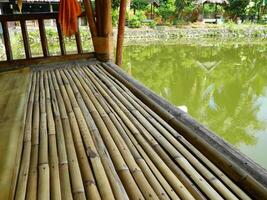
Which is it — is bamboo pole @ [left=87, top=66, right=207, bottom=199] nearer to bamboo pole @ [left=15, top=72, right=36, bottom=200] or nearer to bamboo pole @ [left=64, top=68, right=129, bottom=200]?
bamboo pole @ [left=64, top=68, right=129, bottom=200]

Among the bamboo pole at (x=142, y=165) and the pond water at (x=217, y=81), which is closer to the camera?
the bamboo pole at (x=142, y=165)

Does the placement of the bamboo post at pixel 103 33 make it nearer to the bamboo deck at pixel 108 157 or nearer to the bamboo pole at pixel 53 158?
the bamboo deck at pixel 108 157

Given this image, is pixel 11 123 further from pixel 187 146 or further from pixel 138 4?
pixel 138 4

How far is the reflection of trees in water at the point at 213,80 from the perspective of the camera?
6.91 meters

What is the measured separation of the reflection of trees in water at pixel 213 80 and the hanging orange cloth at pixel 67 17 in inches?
155

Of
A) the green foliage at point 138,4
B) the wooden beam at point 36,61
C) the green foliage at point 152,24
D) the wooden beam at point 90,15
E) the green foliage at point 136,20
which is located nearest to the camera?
the wooden beam at point 36,61

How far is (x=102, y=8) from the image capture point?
3059mm

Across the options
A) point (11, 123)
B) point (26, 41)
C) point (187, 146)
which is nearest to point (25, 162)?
Result: point (11, 123)

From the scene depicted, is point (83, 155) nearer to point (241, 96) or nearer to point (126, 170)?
point (126, 170)

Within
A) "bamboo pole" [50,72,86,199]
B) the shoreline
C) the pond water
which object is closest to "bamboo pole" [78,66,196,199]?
"bamboo pole" [50,72,86,199]

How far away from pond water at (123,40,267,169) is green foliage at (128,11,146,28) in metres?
2.60

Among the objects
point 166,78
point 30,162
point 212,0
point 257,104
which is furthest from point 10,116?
point 212,0

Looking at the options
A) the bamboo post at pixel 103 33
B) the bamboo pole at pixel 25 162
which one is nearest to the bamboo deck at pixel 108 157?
the bamboo pole at pixel 25 162

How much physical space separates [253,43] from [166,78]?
27.1ft
